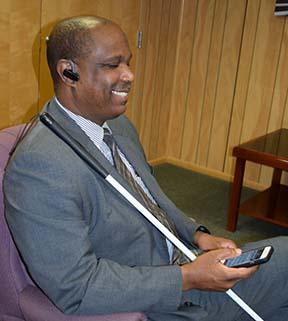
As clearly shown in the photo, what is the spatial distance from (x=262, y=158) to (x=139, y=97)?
1.23 metres

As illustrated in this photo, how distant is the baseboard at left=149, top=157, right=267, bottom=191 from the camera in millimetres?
3670

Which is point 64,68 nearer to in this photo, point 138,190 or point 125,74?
point 125,74

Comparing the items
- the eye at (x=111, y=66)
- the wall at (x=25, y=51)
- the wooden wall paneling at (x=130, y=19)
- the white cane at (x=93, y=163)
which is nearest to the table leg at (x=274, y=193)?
the wooden wall paneling at (x=130, y=19)

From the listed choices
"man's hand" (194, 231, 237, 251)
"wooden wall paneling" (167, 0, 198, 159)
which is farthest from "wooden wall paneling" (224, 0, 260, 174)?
"man's hand" (194, 231, 237, 251)

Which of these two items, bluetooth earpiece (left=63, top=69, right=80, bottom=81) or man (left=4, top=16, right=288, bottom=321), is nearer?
man (left=4, top=16, right=288, bottom=321)

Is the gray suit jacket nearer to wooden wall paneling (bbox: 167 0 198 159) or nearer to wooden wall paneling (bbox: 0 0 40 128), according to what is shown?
wooden wall paneling (bbox: 0 0 40 128)

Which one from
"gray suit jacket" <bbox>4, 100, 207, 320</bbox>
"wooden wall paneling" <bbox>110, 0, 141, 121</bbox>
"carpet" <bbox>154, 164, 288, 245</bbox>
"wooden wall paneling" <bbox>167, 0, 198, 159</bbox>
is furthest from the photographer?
"wooden wall paneling" <bbox>167, 0, 198, 159</bbox>

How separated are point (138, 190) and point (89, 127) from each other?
0.23 metres

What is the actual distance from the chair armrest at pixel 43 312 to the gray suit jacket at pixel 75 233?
20 mm

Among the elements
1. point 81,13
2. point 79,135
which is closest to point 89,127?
point 79,135

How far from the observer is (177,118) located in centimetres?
393

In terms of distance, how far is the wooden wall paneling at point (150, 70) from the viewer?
3.46 m

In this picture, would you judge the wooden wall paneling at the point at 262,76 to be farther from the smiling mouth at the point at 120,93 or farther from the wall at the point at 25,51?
the smiling mouth at the point at 120,93

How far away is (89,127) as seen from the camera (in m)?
1.32
